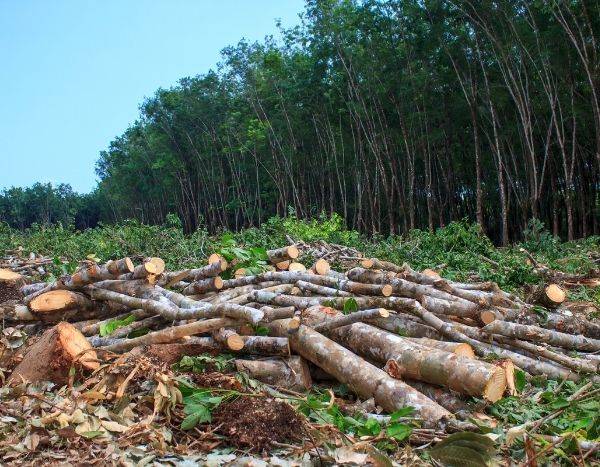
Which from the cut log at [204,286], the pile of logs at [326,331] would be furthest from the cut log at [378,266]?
the cut log at [204,286]

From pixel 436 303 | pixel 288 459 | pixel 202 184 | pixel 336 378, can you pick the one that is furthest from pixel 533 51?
pixel 202 184

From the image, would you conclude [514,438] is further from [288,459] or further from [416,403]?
[288,459]

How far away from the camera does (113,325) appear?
5.46 meters

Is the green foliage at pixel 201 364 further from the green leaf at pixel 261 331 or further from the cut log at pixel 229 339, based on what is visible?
the green leaf at pixel 261 331

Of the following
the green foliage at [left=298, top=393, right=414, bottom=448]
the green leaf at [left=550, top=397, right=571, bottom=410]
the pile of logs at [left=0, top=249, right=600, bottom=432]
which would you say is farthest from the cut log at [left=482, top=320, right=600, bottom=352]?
the green foliage at [left=298, top=393, right=414, bottom=448]

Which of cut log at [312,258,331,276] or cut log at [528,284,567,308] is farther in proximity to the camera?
cut log at [312,258,331,276]

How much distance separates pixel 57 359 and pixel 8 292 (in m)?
3.55

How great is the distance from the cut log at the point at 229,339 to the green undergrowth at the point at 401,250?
70.1 inches

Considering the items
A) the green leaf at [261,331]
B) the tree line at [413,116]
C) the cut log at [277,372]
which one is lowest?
the cut log at [277,372]

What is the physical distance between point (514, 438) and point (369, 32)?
22.1m

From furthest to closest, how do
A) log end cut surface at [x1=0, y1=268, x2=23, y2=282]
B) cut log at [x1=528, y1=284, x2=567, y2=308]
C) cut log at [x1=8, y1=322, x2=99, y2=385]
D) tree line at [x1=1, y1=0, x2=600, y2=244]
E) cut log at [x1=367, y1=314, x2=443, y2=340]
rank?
tree line at [x1=1, y1=0, x2=600, y2=244] → log end cut surface at [x1=0, y1=268, x2=23, y2=282] → cut log at [x1=528, y1=284, x2=567, y2=308] → cut log at [x1=367, y1=314, x2=443, y2=340] → cut log at [x1=8, y1=322, x2=99, y2=385]

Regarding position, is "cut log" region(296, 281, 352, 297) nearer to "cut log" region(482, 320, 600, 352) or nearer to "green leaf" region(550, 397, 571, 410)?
"cut log" region(482, 320, 600, 352)

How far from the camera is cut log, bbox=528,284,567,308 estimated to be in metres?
6.39

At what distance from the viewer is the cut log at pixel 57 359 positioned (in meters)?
4.40
